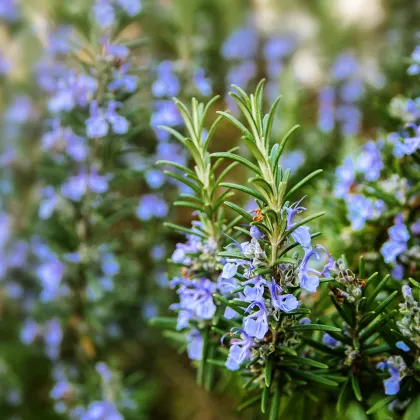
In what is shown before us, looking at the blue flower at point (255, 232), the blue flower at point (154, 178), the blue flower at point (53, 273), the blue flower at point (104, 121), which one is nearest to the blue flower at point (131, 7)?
the blue flower at point (104, 121)

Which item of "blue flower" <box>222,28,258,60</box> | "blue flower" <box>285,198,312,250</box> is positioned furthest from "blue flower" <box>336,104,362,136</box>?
"blue flower" <box>285,198,312,250</box>

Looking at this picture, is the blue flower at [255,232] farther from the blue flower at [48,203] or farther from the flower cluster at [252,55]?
the flower cluster at [252,55]

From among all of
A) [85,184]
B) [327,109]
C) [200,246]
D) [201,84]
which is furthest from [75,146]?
[327,109]

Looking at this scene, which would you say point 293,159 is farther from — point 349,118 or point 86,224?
point 86,224

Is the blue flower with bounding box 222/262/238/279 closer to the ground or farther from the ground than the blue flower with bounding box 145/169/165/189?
closer to the ground

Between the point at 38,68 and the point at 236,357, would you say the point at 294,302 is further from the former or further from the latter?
the point at 38,68

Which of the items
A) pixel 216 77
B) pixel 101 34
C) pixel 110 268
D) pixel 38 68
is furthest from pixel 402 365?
pixel 38 68

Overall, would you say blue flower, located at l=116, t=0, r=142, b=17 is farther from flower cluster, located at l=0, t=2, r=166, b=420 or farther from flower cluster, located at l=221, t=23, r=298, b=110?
flower cluster, located at l=221, t=23, r=298, b=110
